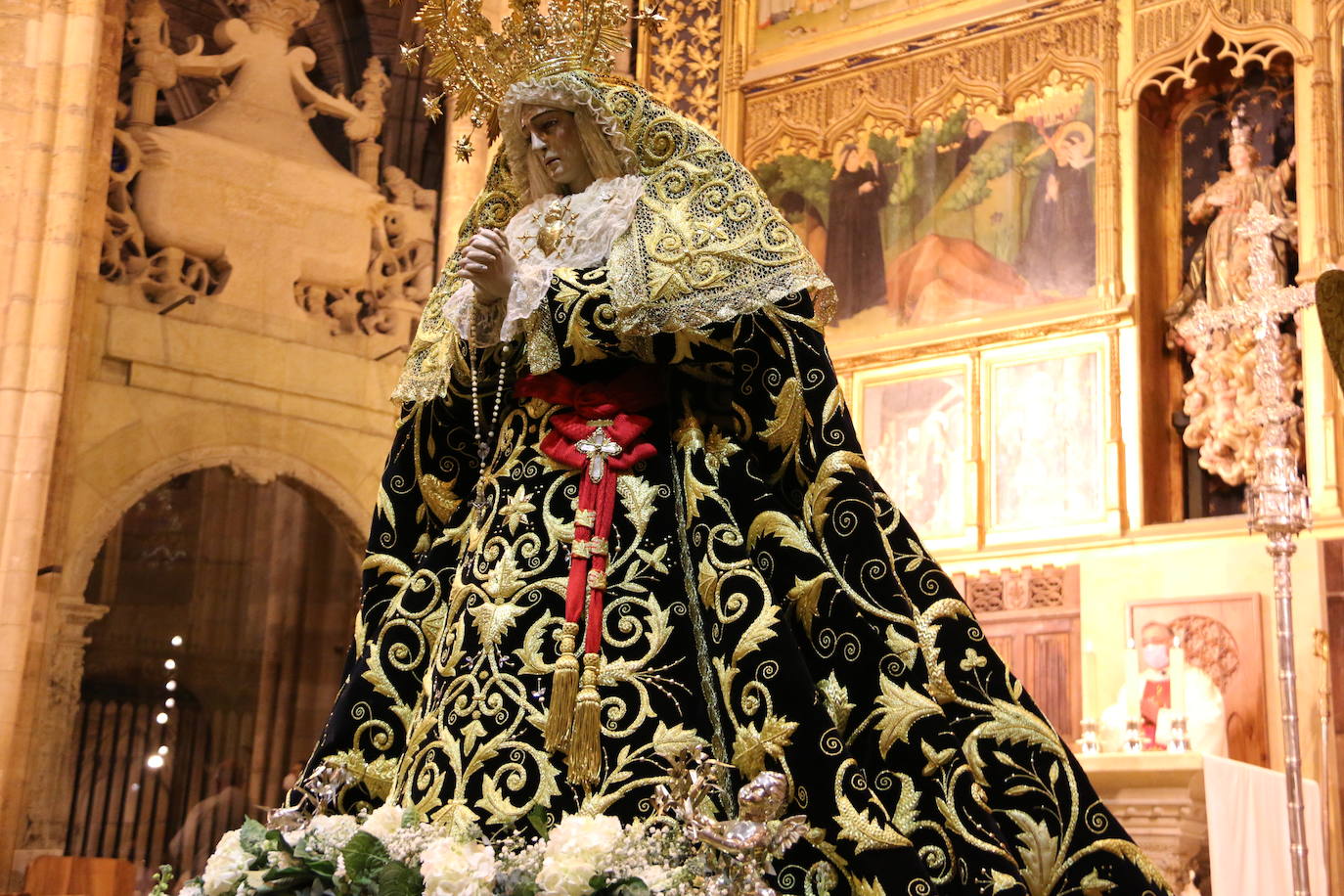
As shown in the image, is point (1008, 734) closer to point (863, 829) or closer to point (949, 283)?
point (863, 829)

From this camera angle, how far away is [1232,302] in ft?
28.0

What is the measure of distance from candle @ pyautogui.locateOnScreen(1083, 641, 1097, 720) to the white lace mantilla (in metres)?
6.18

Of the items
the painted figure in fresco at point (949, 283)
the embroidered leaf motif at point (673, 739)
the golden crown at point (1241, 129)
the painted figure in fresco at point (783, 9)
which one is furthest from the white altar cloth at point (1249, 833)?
the painted figure in fresco at point (783, 9)

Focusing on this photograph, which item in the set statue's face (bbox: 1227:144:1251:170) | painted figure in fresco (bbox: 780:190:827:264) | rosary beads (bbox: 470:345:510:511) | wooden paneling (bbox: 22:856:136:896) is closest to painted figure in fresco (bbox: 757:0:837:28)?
painted figure in fresco (bbox: 780:190:827:264)

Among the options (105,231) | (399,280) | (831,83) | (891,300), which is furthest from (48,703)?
(831,83)

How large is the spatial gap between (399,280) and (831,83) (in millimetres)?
3132

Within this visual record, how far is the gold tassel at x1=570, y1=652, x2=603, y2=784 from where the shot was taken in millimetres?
2266

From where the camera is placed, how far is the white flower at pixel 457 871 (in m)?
2.07

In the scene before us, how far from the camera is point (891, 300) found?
9.79 meters

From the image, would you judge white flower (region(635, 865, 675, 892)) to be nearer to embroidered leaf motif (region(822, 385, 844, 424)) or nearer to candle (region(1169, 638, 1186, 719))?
embroidered leaf motif (region(822, 385, 844, 424))

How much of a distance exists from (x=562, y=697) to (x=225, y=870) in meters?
0.53

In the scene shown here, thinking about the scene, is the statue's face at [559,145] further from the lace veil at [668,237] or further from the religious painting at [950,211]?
the religious painting at [950,211]

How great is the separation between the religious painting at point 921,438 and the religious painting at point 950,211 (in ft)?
0.98

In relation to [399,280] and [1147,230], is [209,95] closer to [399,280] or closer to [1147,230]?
[399,280]
